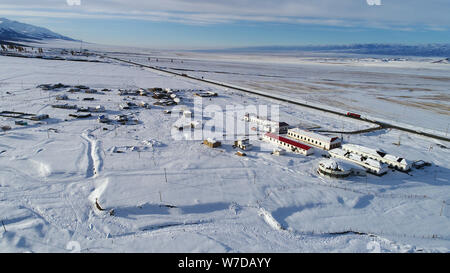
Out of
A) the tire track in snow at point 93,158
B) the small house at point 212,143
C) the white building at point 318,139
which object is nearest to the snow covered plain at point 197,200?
the tire track in snow at point 93,158

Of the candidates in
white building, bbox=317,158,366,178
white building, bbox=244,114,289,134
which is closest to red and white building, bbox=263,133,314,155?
white building, bbox=244,114,289,134

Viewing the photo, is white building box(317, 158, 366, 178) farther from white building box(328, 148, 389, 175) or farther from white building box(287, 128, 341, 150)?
white building box(287, 128, 341, 150)

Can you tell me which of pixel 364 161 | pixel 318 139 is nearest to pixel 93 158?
pixel 318 139

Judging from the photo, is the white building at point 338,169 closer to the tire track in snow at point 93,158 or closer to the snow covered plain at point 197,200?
the snow covered plain at point 197,200
